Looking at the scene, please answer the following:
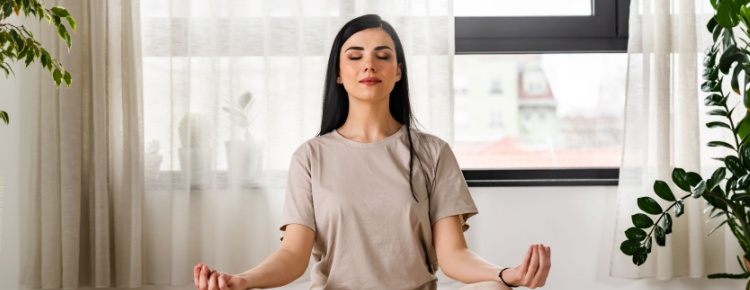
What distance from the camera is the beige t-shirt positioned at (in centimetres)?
171

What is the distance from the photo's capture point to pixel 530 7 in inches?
119

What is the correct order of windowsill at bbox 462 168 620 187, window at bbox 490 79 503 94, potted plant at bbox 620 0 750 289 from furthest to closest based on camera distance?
window at bbox 490 79 503 94
windowsill at bbox 462 168 620 187
potted plant at bbox 620 0 750 289

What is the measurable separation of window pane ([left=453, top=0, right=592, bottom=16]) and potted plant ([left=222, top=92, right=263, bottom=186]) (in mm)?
886

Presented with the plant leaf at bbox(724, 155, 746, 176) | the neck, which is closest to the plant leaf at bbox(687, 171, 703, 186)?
the plant leaf at bbox(724, 155, 746, 176)

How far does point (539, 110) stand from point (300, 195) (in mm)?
1499

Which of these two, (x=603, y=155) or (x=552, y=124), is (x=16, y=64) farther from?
(x=603, y=155)

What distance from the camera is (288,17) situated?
9.43ft

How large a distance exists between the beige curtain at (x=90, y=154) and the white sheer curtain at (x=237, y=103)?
0.07 metres

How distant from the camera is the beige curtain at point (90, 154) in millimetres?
2787

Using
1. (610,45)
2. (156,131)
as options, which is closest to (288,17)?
(156,131)

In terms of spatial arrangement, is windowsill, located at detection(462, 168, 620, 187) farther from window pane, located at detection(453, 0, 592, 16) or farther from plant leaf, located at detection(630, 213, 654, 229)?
window pane, located at detection(453, 0, 592, 16)

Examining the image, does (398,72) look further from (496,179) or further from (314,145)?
(496,179)

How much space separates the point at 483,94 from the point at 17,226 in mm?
1708

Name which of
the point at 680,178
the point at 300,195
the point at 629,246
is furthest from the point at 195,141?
the point at 680,178
